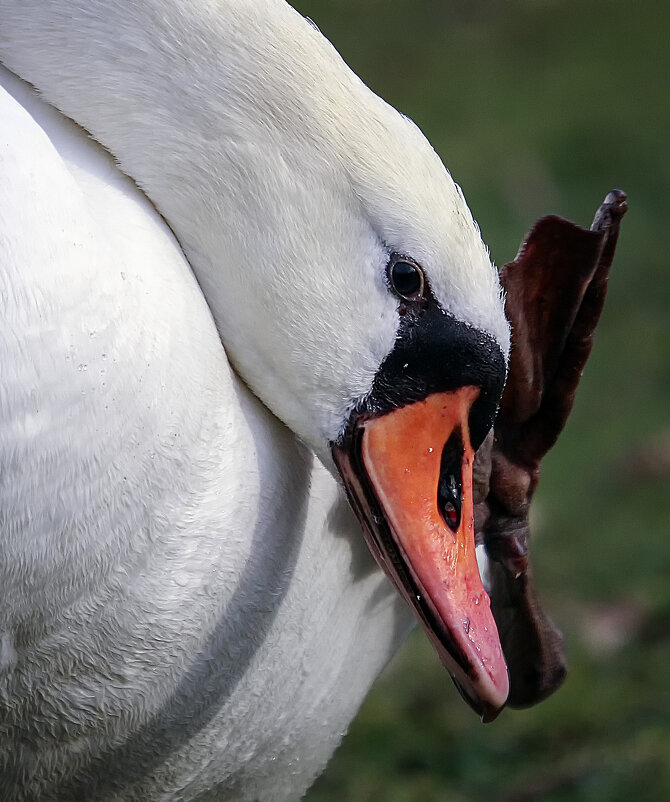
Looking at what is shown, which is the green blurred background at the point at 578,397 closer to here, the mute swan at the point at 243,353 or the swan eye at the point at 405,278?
the mute swan at the point at 243,353

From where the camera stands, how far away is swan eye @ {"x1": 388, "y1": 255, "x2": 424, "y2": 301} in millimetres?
1396

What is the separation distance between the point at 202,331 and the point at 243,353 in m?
0.11

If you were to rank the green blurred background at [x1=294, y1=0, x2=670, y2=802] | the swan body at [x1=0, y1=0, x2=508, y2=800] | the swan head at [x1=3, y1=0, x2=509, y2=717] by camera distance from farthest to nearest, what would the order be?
the green blurred background at [x1=294, y1=0, x2=670, y2=802] → the swan head at [x1=3, y1=0, x2=509, y2=717] → the swan body at [x1=0, y1=0, x2=508, y2=800]

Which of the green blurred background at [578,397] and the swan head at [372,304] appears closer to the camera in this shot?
the swan head at [372,304]

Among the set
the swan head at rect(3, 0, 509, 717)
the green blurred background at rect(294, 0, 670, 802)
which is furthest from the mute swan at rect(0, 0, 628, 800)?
the green blurred background at rect(294, 0, 670, 802)

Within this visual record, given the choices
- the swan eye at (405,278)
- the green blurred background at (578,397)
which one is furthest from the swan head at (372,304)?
the green blurred background at (578,397)

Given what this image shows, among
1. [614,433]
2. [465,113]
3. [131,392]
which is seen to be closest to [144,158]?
[131,392]

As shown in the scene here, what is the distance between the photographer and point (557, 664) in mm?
1710

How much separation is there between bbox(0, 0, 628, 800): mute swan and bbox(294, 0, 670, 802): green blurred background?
1.02m

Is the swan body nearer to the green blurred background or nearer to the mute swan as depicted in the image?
the mute swan

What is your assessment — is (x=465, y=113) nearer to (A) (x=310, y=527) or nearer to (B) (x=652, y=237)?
(B) (x=652, y=237)

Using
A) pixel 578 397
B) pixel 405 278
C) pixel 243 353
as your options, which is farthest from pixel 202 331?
pixel 578 397

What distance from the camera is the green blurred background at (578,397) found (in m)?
2.45

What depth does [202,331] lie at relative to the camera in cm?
134
